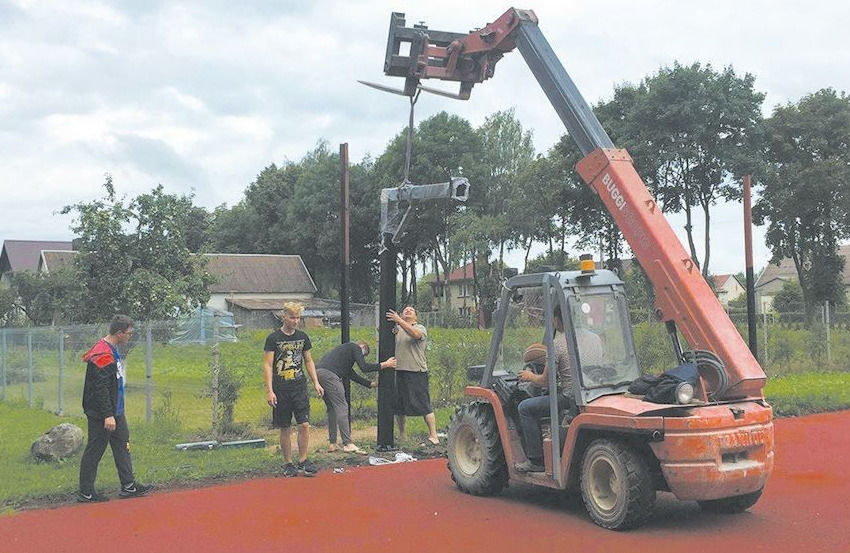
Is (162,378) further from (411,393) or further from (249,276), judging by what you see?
(249,276)

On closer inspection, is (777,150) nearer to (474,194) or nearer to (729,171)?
(729,171)

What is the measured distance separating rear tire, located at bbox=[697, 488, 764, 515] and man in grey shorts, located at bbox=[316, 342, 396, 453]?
4856 mm

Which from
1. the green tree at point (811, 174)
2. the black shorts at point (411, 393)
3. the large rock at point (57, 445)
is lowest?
the large rock at point (57, 445)

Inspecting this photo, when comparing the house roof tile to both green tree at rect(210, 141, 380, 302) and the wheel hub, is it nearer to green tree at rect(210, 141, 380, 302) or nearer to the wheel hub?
green tree at rect(210, 141, 380, 302)

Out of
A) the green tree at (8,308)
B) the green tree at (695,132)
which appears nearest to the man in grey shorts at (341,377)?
the green tree at (695,132)

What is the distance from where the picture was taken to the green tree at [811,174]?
39594 mm

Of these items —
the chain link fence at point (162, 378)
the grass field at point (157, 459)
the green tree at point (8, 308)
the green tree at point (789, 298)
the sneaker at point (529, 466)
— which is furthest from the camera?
the green tree at point (789, 298)

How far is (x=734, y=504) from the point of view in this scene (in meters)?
7.47

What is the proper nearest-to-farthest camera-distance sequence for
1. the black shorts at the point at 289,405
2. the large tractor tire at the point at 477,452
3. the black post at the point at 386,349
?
1. the large tractor tire at the point at 477,452
2. the black shorts at the point at 289,405
3. the black post at the point at 386,349

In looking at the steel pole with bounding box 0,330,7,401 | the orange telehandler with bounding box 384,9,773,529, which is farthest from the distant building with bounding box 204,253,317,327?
the orange telehandler with bounding box 384,9,773,529

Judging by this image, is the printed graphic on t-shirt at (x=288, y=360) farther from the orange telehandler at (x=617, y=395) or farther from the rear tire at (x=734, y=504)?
the rear tire at (x=734, y=504)

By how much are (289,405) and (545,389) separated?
10.6 ft

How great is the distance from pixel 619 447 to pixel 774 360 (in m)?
17.7

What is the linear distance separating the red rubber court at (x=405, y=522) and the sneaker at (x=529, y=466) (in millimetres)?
369
